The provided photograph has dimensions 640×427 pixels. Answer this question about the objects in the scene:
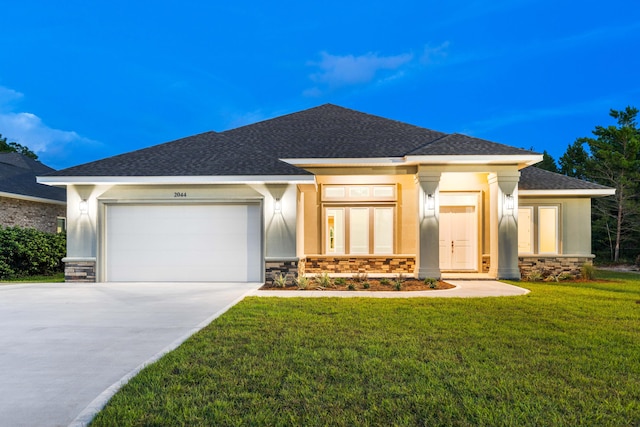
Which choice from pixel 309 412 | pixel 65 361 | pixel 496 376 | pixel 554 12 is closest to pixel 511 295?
pixel 496 376

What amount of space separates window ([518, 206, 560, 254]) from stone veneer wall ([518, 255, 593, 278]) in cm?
27

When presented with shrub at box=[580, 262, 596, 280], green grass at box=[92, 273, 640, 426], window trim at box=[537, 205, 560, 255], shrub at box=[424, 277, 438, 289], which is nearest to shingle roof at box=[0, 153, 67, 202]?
green grass at box=[92, 273, 640, 426]

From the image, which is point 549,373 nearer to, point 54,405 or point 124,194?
point 54,405

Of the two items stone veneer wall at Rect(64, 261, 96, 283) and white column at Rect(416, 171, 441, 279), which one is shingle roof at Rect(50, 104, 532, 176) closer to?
white column at Rect(416, 171, 441, 279)

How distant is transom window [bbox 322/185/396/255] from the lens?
13898mm

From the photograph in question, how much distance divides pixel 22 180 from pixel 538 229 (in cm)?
2034

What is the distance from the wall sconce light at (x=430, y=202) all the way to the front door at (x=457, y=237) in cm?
221

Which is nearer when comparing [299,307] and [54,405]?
[54,405]

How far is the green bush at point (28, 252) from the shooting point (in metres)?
12.7

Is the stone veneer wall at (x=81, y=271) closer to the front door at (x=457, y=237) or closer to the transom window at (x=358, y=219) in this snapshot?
the transom window at (x=358, y=219)

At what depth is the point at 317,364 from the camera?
13.9 ft

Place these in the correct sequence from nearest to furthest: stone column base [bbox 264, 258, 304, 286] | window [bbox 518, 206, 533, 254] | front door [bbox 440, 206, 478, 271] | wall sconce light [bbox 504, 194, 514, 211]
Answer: stone column base [bbox 264, 258, 304, 286] < wall sconce light [bbox 504, 194, 514, 211] < window [bbox 518, 206, 533, 254] < front door [bbox 440, 206, 478, 271]

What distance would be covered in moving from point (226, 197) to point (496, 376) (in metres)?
8.89

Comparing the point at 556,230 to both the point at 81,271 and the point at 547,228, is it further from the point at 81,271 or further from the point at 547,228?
the point at 81,271
